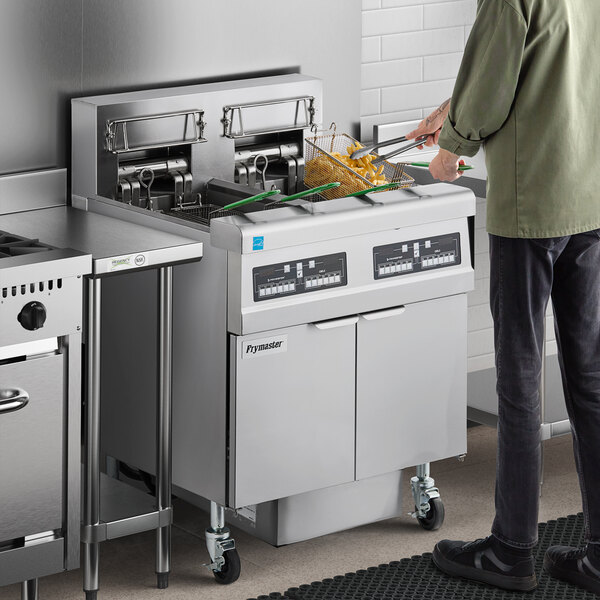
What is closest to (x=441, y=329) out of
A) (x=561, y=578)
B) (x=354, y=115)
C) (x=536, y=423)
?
(x=536, y=423)

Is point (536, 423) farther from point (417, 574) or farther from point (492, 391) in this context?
point (492, 391)

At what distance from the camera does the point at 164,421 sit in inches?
140

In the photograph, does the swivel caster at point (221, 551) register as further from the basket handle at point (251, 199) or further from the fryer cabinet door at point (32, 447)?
the basket handle at point (251, 199)

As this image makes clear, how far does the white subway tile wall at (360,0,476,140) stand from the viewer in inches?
181

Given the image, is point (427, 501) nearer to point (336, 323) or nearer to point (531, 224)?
point (336, 323)

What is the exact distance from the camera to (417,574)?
369 cm

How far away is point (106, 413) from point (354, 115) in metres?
1.31

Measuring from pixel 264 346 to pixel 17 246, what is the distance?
649 millimetres

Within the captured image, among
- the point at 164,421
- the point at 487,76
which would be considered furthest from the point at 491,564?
the point at 487,76

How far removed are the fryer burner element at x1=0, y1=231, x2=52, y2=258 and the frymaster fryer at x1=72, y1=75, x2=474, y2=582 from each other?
1.38 ft

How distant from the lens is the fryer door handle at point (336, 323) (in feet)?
11.7

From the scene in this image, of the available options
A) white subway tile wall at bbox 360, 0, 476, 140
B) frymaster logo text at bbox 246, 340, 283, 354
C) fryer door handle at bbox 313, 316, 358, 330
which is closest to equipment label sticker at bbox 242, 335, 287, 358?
frymaster logo text at bbox 246, 340, 283, 354

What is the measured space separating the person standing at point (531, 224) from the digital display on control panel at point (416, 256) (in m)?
0.29

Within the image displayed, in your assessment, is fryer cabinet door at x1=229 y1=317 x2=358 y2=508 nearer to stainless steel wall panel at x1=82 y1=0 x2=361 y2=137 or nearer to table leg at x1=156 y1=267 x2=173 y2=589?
table leg at x1=156 y1=267 x2=173 y2=589
